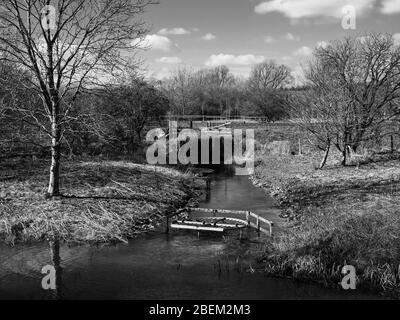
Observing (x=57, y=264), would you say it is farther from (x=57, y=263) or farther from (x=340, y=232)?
(x=340, y=232)

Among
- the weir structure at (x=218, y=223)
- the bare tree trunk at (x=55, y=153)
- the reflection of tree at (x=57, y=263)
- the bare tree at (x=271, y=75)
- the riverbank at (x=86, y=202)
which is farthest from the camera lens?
the bare tree at (x=271, y=75)

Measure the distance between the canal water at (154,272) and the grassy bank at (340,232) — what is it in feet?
2.07

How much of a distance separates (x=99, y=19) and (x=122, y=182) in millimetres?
7371

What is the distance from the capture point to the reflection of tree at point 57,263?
11570mm

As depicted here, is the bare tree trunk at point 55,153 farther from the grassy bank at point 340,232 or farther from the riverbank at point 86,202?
the grassy bank at point 340,232

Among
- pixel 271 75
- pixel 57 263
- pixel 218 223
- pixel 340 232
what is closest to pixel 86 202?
pixel 57 263

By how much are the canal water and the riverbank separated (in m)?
0.82

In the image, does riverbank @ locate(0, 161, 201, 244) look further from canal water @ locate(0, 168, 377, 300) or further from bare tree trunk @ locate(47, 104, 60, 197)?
canal water @ locate(0, 168, 377, 300)

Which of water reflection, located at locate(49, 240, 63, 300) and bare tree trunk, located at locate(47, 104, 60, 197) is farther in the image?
bare tree trunk, located at locate(47, 104, 60, 197)

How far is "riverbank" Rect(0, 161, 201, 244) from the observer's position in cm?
1580

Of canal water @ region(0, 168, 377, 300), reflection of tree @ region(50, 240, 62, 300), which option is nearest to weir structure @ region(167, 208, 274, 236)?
canal water @ region(0, 168, 377, 300)

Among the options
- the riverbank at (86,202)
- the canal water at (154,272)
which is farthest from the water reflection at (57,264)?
the riverbank at (86,202)
